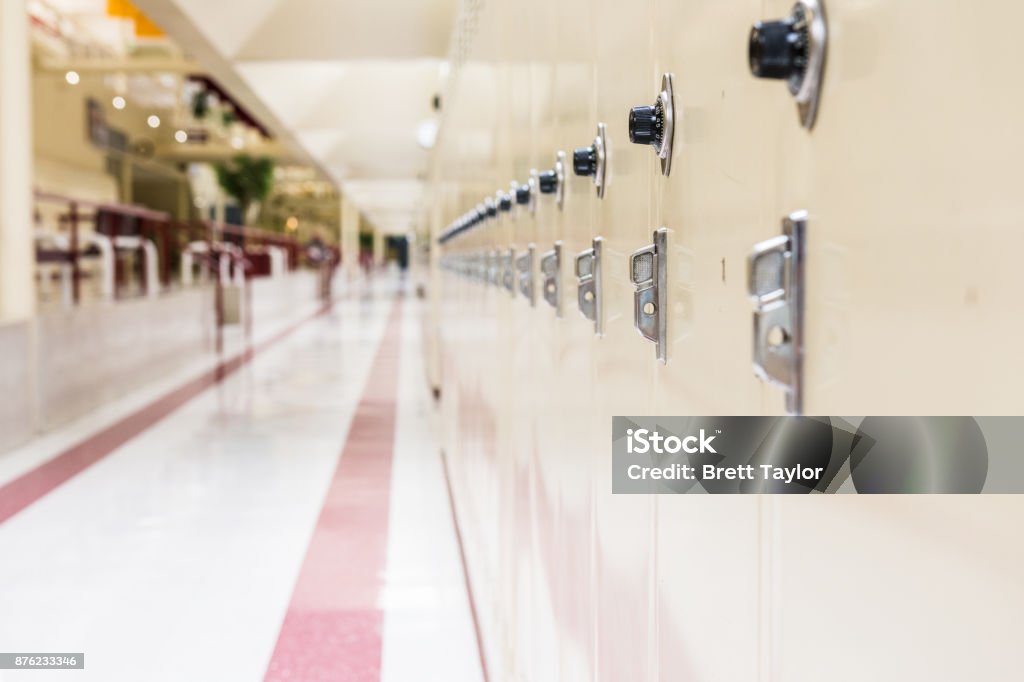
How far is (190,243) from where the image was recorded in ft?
39.4

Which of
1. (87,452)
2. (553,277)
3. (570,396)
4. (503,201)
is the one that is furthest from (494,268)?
(87,452)

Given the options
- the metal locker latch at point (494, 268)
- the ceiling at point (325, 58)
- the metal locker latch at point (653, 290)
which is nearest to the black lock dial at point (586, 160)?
the metal locker latch at point (653, 290)

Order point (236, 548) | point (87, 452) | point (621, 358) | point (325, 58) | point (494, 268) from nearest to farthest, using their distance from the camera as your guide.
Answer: point (621, 358)
point (494, 268)
point (236, 548)
point (87, 452)
point (325, 58)

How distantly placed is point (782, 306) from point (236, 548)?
3185mm

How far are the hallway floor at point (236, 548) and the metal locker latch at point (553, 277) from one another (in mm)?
1293

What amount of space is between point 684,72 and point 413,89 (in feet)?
36.3

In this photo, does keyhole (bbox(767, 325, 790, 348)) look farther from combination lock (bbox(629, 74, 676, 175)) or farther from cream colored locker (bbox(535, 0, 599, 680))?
cream colored locker (bbox(535, 0, 599, 680))

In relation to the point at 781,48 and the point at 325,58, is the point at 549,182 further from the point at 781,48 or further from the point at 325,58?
the point at 325,58

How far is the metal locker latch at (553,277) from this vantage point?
1.44m

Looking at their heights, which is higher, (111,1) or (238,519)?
(111,1)

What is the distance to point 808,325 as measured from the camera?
50 cm

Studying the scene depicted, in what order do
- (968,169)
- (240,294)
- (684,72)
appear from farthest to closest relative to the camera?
(240,294)
(684,72)
(968,169)

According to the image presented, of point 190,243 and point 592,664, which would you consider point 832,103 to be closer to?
point 592,664

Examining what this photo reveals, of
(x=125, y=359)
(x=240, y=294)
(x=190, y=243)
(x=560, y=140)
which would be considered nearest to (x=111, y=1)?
(x=190, y=243)
